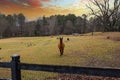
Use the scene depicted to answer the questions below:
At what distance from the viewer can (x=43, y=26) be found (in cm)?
12500

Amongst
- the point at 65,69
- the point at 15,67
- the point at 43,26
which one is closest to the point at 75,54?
the point at 15,67

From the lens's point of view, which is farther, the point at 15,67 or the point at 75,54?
the point at 75,54

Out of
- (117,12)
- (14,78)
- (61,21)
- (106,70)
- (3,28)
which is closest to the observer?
(106,70)

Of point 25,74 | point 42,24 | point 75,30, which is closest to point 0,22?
point 42,24

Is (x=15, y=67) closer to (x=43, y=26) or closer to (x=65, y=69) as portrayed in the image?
(x=65, y=69)

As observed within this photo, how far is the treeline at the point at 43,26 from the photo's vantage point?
110 m

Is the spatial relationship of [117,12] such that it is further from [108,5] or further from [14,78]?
[14,78]

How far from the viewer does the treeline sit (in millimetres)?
109719

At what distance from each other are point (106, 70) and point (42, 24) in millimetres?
121434

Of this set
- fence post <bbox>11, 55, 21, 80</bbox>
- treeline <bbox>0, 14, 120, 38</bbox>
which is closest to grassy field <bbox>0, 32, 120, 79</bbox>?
fence post <bbox>11, 55, 21, 80</bbox>

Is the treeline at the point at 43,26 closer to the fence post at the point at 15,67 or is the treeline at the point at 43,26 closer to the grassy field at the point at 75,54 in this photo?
the grassy field at the point at 75,54

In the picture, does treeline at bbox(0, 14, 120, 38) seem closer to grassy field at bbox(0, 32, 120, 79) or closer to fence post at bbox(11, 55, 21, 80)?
grassy field at bbox(0, 32, 120, 79)

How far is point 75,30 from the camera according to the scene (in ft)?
400

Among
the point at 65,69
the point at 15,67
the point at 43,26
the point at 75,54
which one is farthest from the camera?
the point at 43,26
